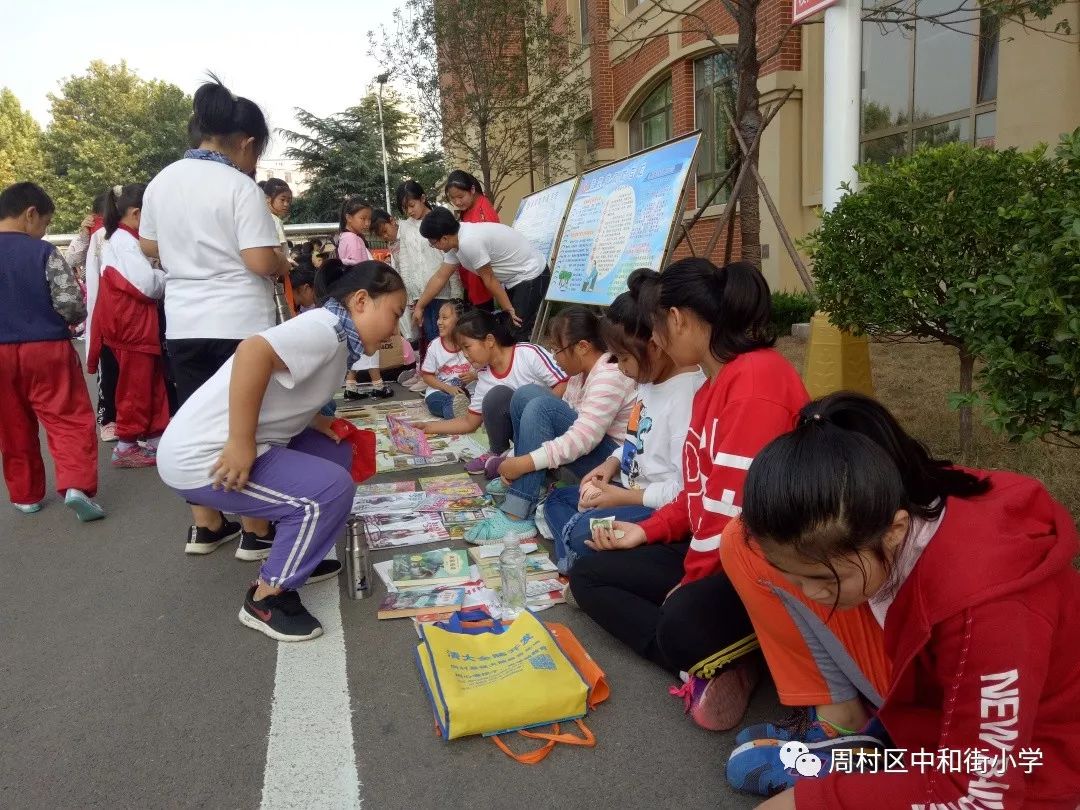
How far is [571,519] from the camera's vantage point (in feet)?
9.87

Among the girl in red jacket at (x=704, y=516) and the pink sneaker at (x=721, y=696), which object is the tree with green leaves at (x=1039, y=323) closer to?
the girl in red jacket at (x=704, y=516)

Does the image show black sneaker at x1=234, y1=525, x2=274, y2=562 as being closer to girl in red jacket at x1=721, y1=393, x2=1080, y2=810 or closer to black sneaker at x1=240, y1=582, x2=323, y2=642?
black sneaker at x1=240, y1=582, x2=323, y2=642

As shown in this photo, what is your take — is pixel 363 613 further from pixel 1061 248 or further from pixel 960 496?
pixel 1061 248

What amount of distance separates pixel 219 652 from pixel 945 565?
2352 mm

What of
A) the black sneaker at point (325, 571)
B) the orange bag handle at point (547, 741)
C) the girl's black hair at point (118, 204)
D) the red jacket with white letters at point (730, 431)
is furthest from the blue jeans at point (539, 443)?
the girl's black hair at point (118, 204)

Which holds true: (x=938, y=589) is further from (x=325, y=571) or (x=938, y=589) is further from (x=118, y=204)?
(x=118, y=204)

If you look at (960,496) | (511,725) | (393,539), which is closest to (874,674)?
(960,496)

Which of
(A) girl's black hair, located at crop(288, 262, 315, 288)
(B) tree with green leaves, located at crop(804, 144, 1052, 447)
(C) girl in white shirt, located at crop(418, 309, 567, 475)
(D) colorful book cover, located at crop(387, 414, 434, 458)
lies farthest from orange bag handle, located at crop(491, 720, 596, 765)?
(A) girl's black hair, located at crop(288, 262, 315, 288)

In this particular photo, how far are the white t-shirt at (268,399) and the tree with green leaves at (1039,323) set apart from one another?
215 centimetres

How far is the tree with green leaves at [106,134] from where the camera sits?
39.4 meters

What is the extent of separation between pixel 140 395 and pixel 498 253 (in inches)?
113

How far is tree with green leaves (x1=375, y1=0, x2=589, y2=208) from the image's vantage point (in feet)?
40.9

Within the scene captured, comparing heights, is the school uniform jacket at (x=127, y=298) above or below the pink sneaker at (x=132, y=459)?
above

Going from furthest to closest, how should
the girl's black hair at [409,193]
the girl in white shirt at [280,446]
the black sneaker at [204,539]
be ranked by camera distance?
the girl's black hair at [409,193], the black sneaker at [204,539], the girl in white shirt at [280,446]
